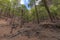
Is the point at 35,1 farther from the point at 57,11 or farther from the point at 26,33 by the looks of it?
the point at 26,33

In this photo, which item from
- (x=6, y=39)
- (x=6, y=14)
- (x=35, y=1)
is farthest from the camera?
(x=6, y=14)

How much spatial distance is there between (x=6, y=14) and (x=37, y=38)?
20.9ft

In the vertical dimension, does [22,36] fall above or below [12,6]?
below

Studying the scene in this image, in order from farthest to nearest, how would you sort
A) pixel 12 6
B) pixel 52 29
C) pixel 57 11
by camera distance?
1. pixel 12 6
2. pixel 57 11
3. pixel 52 29

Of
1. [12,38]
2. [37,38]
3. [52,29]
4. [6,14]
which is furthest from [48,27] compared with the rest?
[6,14]

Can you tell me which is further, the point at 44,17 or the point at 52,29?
the point at 44,17

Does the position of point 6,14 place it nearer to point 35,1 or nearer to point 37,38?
point 35,1

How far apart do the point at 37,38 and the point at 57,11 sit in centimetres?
399

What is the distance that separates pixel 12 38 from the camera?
5.95m

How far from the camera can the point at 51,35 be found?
6270 mm

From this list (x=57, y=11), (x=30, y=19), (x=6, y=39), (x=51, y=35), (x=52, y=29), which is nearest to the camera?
(x=6, y=39)

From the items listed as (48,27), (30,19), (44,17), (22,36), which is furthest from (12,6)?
(22,36)

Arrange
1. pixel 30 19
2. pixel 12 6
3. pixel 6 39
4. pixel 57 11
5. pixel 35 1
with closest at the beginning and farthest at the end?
pixel 6 39 → pixel 35 1 → pixel 57 11 → pixel 30 19 → pixel 12 6

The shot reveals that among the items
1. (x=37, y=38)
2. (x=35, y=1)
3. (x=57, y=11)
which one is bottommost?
(x=37, y=38)
